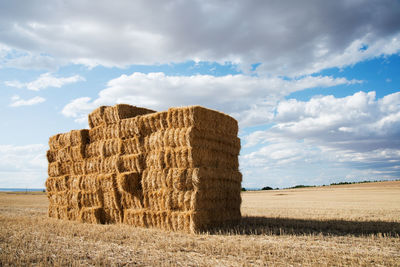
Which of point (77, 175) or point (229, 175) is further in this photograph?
point (77, 175)

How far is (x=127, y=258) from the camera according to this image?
7027 millimetres

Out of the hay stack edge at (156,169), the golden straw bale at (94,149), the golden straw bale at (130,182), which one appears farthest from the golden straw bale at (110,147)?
the golden straw bale at (130,182)

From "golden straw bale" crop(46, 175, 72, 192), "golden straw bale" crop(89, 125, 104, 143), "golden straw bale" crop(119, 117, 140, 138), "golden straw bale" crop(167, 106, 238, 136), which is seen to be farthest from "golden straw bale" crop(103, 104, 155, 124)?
"golden straw bale" crop(46, 175, 72, 192)

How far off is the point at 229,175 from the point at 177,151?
2.69 meters

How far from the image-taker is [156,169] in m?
12.0

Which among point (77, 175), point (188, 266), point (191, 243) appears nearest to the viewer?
point (188, 266)

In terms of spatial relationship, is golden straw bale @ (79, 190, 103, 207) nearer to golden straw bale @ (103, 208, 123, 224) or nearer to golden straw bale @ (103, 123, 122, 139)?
golden straw bale @ (103, 208, 123, 224)

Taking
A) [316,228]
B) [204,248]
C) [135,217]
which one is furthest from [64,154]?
[316,228]

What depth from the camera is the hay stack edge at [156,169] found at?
437 inches

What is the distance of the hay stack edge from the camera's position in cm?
1109

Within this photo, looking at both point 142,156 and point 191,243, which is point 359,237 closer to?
point 191,243

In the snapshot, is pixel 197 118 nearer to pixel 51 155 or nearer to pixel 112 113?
pixel 112 113

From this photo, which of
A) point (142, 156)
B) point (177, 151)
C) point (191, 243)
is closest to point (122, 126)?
point (142, 156)

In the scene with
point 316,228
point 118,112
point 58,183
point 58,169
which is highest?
point 118,112
